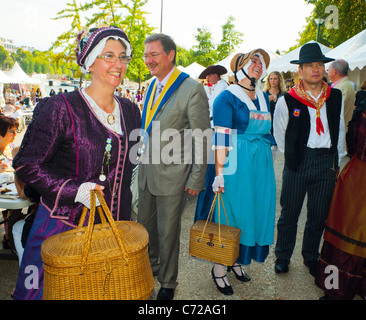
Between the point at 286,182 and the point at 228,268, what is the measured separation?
3.63 feet

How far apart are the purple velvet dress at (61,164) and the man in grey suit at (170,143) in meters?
0.69

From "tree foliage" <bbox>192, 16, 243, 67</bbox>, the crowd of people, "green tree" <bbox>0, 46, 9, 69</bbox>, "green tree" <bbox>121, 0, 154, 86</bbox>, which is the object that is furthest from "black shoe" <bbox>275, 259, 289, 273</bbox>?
"green tree" <bbox>0, 46, 9, 69</bbox>

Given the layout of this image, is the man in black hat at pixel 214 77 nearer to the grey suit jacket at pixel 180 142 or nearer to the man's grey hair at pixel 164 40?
the man's grey hair at pixel 164 40

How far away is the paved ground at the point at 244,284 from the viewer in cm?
271

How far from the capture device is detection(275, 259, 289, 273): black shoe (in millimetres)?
3070

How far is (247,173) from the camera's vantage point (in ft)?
8.59

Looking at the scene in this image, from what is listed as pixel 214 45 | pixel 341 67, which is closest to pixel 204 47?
pixel 214 45

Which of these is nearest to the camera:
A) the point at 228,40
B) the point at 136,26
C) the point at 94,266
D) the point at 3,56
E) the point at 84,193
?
the point at 94,266

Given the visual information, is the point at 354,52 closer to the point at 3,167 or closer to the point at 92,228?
the point at 3,167

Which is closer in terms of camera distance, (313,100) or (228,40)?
(313,100)

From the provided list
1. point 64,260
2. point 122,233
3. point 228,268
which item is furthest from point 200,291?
point 64,260

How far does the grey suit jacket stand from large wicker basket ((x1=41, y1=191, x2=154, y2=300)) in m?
1.06

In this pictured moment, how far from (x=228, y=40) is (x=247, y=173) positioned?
38.1 m
